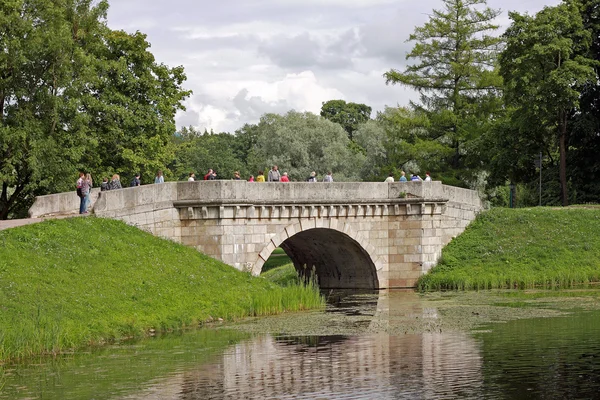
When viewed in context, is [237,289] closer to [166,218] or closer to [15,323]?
[166,218]

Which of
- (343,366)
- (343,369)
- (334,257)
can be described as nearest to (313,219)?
(334,257)

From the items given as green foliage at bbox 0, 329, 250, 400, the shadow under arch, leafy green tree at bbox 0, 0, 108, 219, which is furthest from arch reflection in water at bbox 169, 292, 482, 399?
leafy green tree at bbox 0, 0, 108, 219

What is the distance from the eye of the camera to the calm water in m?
18.1

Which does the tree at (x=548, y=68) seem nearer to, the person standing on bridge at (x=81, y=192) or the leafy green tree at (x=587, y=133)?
the leafy green tree at (x=587, y=133)

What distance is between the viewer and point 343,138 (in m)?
78.2

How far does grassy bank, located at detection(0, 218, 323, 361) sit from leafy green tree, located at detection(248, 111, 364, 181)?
41.4m

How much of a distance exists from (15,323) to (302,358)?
620cm

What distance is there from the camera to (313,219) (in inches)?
1431

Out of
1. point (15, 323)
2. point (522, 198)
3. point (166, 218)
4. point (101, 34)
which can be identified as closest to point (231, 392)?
point (15, 323)

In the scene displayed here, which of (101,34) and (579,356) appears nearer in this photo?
(579,356)

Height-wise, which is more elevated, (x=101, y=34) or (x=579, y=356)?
(x=101, y=34)

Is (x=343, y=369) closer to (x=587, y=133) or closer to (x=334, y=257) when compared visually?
(x=334, y=257)

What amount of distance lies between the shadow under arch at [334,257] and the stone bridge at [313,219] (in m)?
0.05

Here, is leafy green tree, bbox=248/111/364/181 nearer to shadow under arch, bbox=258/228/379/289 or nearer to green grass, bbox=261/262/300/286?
green grass, bbox=261/262/300/286
